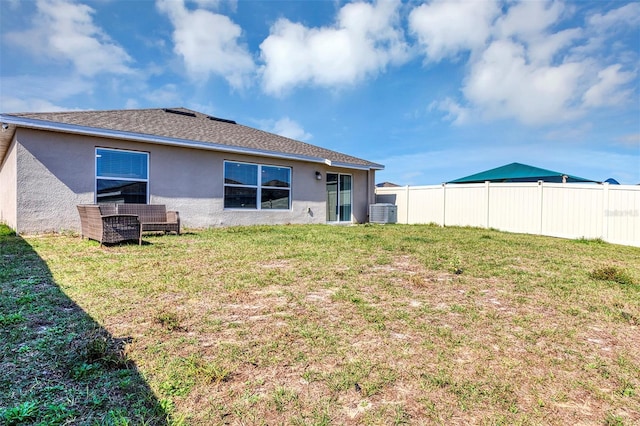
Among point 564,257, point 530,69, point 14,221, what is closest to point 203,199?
point 14,221

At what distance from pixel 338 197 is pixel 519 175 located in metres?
8.22

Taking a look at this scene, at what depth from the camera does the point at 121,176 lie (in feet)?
30.0

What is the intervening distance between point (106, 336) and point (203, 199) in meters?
8.39

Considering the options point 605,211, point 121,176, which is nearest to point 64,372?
point 121,176

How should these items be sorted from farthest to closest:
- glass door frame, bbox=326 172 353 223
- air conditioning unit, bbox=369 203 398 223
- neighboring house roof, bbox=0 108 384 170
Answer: air conditioning unit, bbox=369 203 398 223 < glass door frame, bbox=326 172 353 223 < neighboring house roof, bbox=0 108 384 170

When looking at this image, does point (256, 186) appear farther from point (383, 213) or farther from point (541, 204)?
point (541, 204)

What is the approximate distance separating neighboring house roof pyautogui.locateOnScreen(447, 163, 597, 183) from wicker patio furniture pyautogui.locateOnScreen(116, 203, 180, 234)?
13321 millimetres

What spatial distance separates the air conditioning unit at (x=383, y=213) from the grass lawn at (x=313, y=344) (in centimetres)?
941

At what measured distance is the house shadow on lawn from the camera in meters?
1.69

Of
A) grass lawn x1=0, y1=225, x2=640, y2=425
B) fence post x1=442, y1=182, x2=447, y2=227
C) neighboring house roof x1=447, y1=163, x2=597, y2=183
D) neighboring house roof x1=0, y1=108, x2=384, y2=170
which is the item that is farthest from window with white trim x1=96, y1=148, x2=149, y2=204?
neighboring house roof x1=447, y1=163, x2=597, y2=183

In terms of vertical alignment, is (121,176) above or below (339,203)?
above

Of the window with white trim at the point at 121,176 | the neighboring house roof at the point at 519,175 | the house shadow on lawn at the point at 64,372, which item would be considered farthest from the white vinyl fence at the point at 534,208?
the house shadow on lawn at the point at 64,372

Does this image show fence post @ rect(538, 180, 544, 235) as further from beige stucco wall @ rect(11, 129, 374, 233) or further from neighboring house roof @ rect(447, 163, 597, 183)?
beige stucco wall @ rect(11, 129, 374, 233)

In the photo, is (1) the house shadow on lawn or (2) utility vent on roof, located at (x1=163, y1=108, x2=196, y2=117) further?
(2) utility vent on roof, located at (x1=163, y1=108, x2=196, y2=117)
